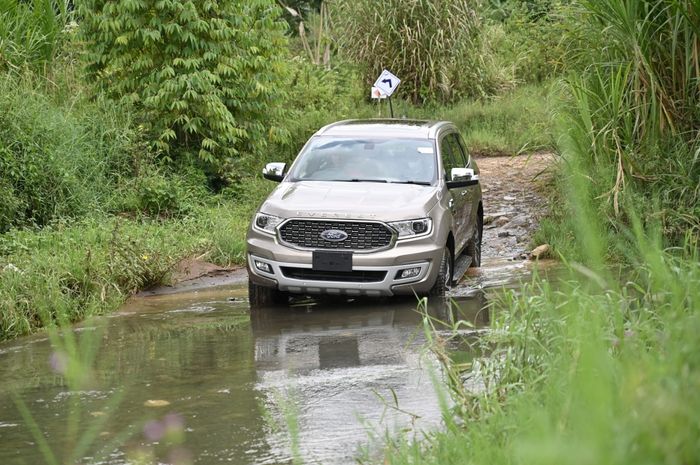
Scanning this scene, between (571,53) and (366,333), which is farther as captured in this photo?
(571,53)

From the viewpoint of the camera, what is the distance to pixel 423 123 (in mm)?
12531

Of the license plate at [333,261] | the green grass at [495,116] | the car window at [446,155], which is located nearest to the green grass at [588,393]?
the license plate at [333,261]

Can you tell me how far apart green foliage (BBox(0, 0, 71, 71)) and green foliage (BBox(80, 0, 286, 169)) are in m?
1.17

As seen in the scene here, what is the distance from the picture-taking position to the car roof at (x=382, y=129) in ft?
39.2

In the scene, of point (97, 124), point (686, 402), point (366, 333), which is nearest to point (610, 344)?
point (686, 402)

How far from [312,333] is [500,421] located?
4.98 meters

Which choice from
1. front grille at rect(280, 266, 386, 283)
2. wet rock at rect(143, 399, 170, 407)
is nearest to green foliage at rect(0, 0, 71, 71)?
front grille at rect(280, 266, 386, 283)

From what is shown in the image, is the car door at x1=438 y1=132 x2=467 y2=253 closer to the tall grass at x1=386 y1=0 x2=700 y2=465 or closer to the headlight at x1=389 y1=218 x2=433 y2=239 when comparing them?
the headlight at x1=389 y1=218 x2=433 y2=239

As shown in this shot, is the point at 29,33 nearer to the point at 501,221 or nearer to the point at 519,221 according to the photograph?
the point at 501,221

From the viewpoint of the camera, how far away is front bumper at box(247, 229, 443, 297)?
10.4m

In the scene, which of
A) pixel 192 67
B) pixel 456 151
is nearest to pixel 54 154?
pixel 192 67

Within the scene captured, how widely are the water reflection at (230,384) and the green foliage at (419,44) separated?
44.7 ft

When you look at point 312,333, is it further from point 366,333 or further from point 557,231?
point 557,231

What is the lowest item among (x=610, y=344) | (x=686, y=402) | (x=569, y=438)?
(x=610, y=344)
